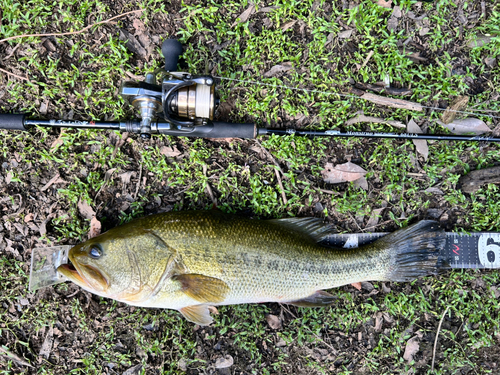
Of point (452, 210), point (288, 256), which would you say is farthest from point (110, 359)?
point (452, 210)

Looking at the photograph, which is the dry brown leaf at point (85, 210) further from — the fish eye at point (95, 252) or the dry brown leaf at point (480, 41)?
the dry brown leaf at point (480, 41)

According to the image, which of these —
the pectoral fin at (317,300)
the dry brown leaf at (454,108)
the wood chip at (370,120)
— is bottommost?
the pectoral fin at (317,300)

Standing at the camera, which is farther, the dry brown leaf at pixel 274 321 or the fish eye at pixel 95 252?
the dry brown leaf at pixel 274 321

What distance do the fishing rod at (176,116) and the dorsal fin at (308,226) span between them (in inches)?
33.4

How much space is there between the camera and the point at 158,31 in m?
3.46

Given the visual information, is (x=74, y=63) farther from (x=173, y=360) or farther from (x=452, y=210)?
(x=452, y=210)

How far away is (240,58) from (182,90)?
948 mm

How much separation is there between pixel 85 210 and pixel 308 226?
2.25 metres

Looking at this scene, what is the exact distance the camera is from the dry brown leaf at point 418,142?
348cm

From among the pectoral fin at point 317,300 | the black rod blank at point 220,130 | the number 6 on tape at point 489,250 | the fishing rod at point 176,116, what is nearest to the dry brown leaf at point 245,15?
the fishing rod at point 176,116

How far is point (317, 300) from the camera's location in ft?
→ 10.4

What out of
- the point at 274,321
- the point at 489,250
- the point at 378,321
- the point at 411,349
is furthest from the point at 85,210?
the point at 489,250

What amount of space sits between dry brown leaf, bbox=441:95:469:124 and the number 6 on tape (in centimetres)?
126

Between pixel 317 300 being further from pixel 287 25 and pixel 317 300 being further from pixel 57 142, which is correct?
pixel 57 142
